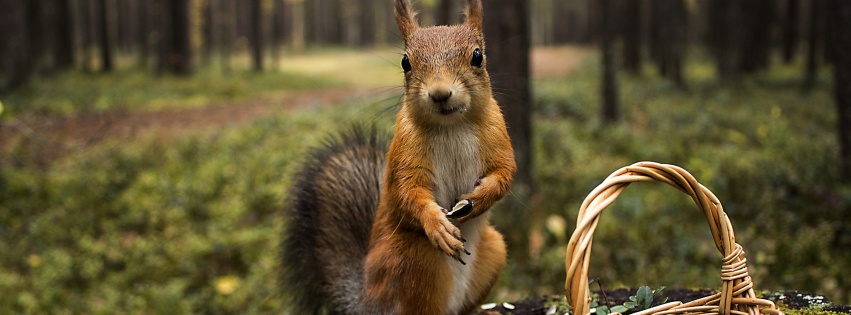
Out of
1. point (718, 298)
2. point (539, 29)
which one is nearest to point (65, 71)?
point (718, 298)

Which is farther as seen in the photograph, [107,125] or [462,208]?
[107,125]

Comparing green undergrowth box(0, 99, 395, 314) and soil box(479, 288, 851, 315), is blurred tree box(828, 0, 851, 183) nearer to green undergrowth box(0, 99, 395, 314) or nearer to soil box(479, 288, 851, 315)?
soil box(479, 288, 851, 315)

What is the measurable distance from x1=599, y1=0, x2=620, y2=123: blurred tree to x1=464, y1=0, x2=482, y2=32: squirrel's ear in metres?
7.24

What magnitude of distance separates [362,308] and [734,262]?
47.3 inches

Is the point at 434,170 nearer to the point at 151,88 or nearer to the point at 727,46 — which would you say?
the point at 151,88

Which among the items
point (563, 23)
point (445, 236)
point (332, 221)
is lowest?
point (332, 221)

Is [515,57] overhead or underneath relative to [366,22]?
underneath

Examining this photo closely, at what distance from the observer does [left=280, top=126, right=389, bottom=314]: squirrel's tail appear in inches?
99.1

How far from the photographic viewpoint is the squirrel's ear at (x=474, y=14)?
2160mm

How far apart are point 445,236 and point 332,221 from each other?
827mm

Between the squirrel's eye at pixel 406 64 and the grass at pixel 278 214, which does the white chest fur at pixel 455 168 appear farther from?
the grass at pixel 278 214

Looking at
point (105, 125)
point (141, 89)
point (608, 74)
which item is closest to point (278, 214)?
point (105, 125)

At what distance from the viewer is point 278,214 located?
491cm

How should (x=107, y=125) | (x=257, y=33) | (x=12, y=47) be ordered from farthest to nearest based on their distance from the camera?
(x=257, y=33) → (x=12, y=47) → (x=107, y=125)
